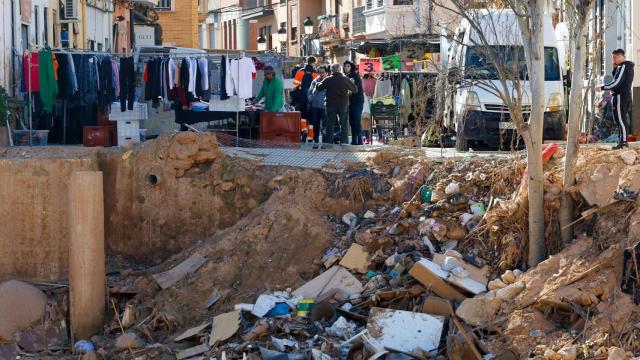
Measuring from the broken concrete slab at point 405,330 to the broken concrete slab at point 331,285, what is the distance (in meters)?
1.22

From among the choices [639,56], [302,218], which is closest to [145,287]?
[302,218]

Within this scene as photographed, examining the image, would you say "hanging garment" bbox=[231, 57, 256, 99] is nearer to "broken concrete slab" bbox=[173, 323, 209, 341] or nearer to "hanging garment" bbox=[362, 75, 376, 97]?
"hanging garment" bbox=[362, 75, 376, 97]

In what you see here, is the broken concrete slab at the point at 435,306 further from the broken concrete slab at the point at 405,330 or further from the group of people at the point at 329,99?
the group of people at the point at 329,99

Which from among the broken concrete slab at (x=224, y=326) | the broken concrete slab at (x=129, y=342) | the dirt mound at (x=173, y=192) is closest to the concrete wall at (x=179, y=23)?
the dirt mound at (x=173, y=192)

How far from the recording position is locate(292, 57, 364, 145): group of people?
67.5 ft

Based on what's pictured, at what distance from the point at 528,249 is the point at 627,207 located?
1.36 meters

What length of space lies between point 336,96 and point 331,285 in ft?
20.3

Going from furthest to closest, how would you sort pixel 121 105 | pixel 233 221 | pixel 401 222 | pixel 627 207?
pixel 121 105, pixel 233 221, pixel 401 222, pixel 627 207

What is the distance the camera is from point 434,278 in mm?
13906

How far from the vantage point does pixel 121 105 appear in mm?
22281

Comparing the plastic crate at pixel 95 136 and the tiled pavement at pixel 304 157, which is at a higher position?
the plastic crate at pixel 95 136

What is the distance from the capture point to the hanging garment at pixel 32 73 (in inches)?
880

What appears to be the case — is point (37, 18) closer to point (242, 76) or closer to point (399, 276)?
point (242, 76)

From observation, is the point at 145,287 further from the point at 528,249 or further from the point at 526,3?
the point at 526,3
